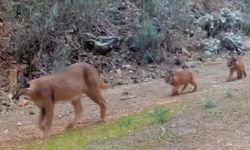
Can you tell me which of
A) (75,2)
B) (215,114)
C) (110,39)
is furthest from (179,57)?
(215,114)

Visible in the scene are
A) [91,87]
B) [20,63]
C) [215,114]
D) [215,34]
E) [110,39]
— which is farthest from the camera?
[215,34]

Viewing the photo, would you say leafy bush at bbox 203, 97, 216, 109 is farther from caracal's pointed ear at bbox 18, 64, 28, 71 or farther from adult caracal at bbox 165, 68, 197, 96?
caracal's pointed ear at bbox 18, 64, 28, 71

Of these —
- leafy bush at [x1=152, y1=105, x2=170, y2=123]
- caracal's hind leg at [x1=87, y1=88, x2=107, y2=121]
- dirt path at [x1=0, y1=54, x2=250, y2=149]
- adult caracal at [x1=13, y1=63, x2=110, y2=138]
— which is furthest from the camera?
caracal's hind leg at [x1=87, y1=88, x2=107, y2=121]

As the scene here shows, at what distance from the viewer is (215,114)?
8195mm

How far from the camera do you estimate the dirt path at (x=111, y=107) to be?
9484 mm

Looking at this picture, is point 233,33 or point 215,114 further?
point 233,33

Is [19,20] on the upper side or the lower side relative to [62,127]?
upper

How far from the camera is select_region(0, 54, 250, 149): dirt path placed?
948 centimetres

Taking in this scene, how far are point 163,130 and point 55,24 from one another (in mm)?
6874

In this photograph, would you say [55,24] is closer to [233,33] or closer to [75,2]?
[75,2]

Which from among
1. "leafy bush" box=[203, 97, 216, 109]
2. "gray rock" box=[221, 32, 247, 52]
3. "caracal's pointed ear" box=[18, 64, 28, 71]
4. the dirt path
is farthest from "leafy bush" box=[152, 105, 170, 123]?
"gray rock" box=[221, 32, 247, 52]

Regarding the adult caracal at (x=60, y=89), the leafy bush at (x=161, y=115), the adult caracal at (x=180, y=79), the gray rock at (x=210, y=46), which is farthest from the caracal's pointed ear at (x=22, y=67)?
the leafy bush at (x=161, y=115)

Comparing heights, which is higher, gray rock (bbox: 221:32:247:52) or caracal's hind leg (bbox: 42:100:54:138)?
caracal's hind leg (bbox: 42:100:54:138)

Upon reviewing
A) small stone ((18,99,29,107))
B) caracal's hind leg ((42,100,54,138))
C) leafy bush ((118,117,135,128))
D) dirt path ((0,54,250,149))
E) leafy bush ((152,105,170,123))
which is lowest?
small stone ((18,99,29,107))
